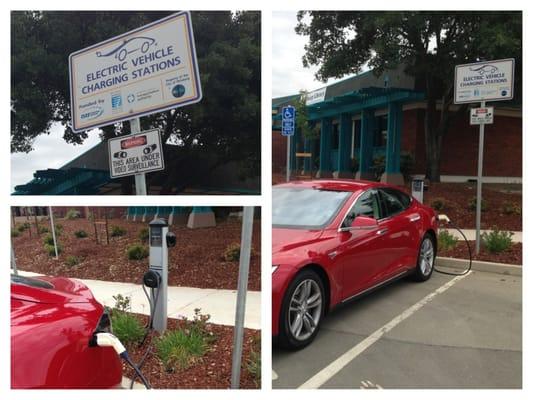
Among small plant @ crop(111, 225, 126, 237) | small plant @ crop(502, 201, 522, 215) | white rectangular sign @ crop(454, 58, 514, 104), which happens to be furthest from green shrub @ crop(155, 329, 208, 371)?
small plant @ crop(502, 201, 522, 215)

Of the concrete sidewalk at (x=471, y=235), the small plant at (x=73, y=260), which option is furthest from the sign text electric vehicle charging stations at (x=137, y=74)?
the concrete sidewalk at (x=471, y=235)

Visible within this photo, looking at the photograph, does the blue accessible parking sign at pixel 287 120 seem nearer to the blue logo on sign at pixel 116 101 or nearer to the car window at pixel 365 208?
the car window at pixel 365 208

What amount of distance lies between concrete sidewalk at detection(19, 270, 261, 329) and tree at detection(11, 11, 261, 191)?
1056 millimetres

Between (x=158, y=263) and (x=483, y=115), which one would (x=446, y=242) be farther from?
(x=158, y=263)

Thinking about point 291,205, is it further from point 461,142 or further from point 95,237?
point 461,142

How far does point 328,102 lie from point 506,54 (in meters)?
5.32

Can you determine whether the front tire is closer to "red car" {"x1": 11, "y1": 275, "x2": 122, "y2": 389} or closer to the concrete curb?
"red car" {"x1": 11, "y1": 275, "x2": 122, "y2": 389}

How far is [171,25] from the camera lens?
1946 mm

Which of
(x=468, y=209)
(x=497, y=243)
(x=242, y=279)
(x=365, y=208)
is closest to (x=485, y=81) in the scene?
(x=497, y=243)

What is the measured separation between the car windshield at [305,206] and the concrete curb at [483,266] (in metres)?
2.29

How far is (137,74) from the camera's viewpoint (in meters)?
2.03

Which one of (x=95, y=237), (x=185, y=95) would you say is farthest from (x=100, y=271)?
(x=185, y=95)

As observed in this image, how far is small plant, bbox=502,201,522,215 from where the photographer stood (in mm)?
6634

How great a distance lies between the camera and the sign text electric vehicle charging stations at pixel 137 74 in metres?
1.97
